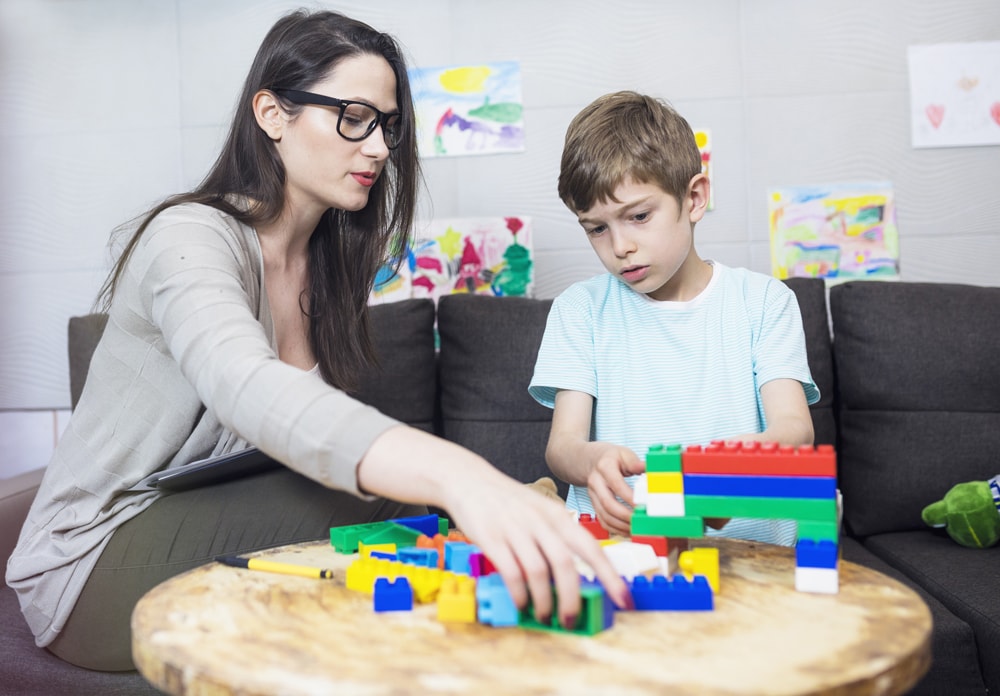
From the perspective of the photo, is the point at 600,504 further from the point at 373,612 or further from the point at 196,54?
the point at 196,54

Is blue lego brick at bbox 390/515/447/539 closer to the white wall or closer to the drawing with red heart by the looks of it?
the white wall

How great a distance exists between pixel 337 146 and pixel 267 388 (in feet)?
2.22

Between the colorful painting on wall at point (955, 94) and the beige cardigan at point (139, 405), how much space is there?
1851 mm

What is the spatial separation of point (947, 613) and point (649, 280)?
2.44ft

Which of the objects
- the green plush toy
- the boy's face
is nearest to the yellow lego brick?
the boy's face

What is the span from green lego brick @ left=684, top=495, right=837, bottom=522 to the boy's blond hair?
0.68 metres

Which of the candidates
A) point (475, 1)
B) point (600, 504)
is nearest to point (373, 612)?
point (600, 504)

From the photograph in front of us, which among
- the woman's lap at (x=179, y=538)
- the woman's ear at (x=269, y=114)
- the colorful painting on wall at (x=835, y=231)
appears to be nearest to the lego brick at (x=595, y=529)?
the woman's lap at (x=179, y=538)

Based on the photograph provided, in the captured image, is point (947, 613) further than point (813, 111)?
No

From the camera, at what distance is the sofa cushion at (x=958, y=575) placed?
57.0 inches

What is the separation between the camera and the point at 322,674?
2.25 feet

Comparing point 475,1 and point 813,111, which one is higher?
point 475,1

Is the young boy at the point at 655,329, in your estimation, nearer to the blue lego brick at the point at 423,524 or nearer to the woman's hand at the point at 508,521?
the blue lego brick at the point at 423,524

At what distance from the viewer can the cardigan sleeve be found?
0.86 metres
